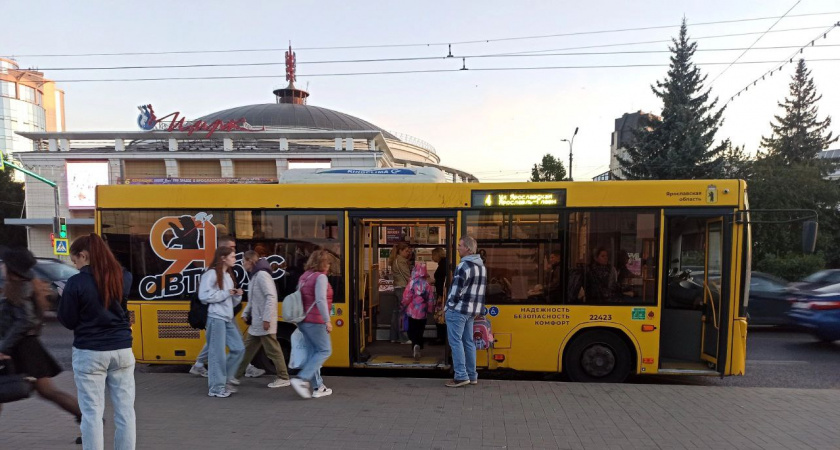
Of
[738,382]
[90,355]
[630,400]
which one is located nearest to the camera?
[90,355]

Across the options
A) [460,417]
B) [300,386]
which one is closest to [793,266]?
[460,417]

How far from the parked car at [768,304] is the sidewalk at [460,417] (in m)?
5.60

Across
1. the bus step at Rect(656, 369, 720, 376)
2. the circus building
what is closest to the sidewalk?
the bus step at Rect(656, 369, 720, 376)

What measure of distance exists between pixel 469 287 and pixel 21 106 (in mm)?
105690

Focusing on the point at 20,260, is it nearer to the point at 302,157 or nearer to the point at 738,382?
the point at 738,382

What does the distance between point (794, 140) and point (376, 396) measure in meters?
47.9

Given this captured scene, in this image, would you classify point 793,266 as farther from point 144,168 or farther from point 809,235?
point 144,168

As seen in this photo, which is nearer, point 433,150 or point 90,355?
point 90,355

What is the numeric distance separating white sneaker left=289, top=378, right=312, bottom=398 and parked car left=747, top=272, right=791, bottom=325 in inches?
399

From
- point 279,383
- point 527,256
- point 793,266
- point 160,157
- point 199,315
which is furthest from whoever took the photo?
point 160,157

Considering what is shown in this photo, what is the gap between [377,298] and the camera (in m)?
8.13

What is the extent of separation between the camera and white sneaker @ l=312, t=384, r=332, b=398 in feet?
17.9

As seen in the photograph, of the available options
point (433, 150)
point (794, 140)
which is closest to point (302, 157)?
point (433, 150)

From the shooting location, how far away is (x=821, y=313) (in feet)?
30.2
